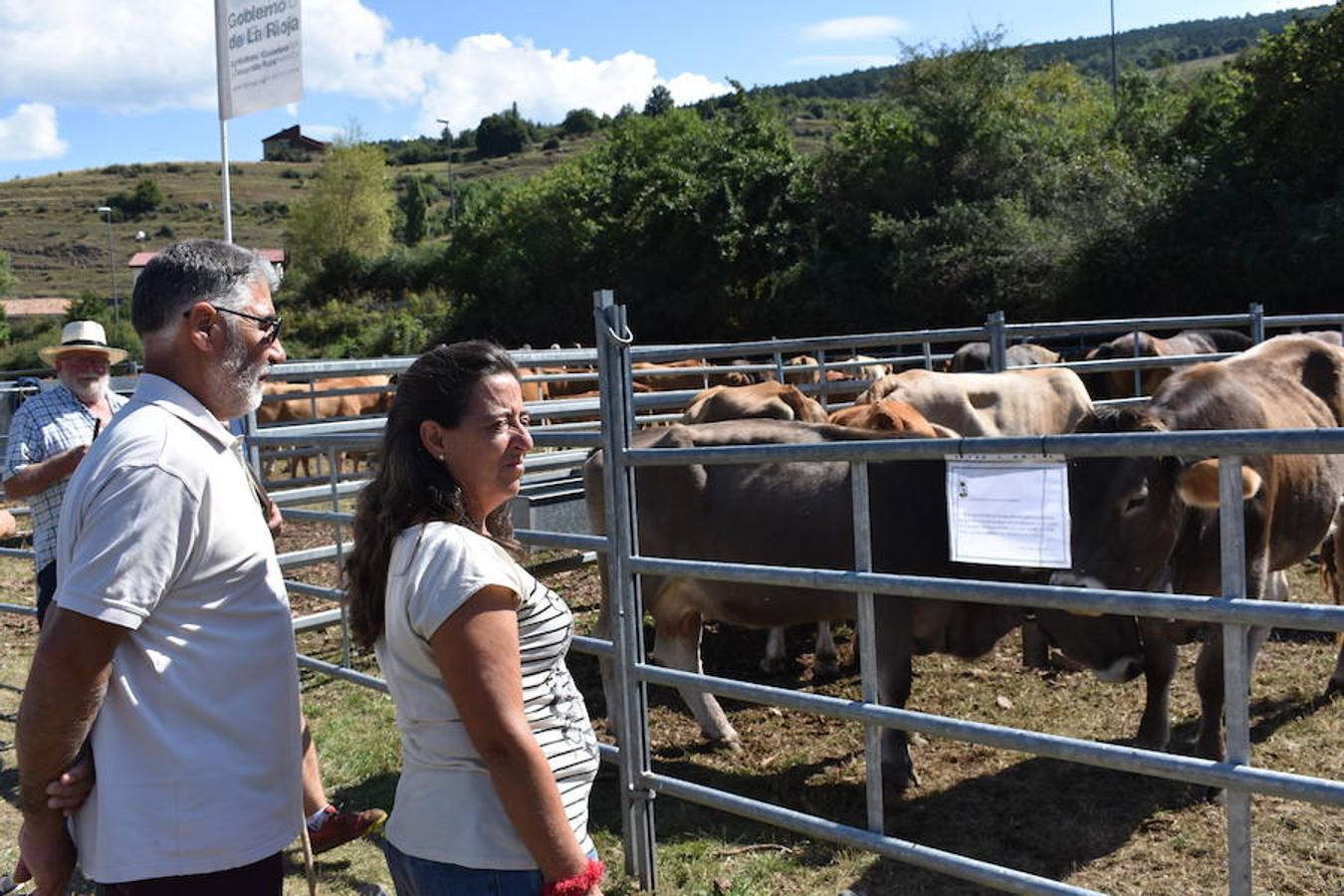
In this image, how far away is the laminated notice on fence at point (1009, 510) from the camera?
2.81m

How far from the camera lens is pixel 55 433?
5.05m

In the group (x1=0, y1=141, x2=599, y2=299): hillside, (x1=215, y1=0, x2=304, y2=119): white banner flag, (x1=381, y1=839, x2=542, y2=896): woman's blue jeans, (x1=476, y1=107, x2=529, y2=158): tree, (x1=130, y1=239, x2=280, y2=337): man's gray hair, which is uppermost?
(x1=476, y1=107, x2=529, y2=158): tree

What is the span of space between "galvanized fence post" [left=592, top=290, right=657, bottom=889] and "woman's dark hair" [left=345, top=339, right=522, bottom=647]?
5.30ft

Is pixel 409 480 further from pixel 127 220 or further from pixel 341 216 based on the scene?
pixel 127 220

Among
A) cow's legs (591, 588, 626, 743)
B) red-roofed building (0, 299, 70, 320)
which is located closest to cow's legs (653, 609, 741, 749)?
cow's legs (591, 588, 626, 743)

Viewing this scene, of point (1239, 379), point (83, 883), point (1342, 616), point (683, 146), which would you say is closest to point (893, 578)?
point (1342, 616)

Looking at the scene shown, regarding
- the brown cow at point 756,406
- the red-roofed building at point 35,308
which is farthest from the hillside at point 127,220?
the brown cow at point 756,406

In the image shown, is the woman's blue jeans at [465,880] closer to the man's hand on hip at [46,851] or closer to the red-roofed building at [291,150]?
the man's hand on hip at [46,851]

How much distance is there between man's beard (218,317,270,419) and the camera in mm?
2357

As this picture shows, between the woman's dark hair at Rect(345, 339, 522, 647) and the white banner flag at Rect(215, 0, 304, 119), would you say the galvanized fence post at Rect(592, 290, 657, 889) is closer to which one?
the woman's dark hair at Rect(345, 339, 522, 647)

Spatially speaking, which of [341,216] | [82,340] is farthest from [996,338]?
[341,216]

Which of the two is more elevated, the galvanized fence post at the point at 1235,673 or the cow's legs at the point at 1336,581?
the galvanized fence post at the point at 1235,673

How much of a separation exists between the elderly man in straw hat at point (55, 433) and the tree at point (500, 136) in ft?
443

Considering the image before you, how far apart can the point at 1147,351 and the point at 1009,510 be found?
1052cm
